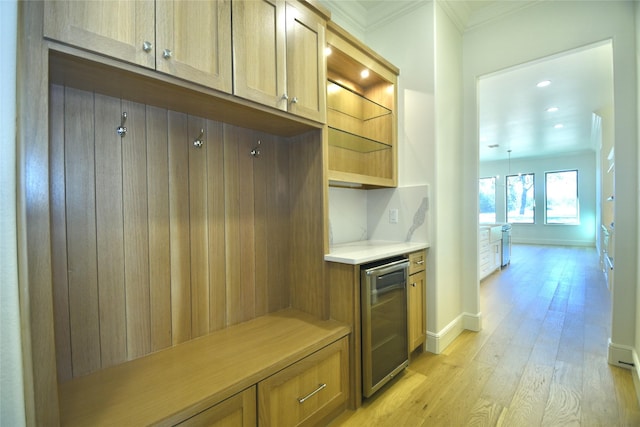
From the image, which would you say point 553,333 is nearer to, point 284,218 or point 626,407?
point 626,407

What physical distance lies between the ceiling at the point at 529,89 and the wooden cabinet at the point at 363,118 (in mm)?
624

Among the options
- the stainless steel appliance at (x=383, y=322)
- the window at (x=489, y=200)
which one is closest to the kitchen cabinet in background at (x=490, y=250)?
the stainless steel appliance at (x=383, y=322)

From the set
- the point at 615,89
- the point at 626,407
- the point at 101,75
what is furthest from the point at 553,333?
the point at 101,75

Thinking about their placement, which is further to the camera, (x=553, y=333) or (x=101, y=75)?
(x=553, y=333)

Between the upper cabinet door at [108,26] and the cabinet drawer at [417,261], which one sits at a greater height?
the upper cabinet door at [108,26]

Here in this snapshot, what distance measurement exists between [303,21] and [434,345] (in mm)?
2571

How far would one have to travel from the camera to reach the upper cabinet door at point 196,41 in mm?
1126

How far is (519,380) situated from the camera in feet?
6.43

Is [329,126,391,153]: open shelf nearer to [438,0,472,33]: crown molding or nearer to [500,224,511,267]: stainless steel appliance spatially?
[438,0,472,33]: crown molding

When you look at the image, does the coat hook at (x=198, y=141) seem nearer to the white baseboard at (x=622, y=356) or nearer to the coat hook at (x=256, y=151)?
the coat hook at (x=256, y=151)

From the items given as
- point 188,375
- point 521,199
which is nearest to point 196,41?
point 188,375

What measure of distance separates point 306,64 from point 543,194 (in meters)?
10.4

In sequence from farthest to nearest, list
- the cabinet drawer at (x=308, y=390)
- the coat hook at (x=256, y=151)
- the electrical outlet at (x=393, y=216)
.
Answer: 1. the electrical outlet at (x=393, y=216)
2. the coat hook at (x=256, y=151)
3. the cabinet drawer at (x=308, y=390)

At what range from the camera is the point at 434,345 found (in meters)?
2.36
